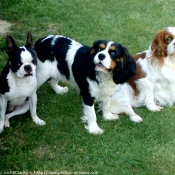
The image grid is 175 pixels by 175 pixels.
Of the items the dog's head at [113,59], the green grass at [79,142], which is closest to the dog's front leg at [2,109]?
the green grass at [79,142]

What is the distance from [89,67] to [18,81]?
93cm

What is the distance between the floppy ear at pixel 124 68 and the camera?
4457 mm

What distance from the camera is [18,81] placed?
4.61 m

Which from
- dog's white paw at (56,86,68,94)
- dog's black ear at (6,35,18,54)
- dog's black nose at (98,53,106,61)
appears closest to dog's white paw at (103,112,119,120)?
dog's white paw at (56,86,68,94)

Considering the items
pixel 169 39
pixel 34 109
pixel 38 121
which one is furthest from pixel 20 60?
pixel 169 39

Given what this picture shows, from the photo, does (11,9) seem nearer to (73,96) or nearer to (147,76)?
(73,96)

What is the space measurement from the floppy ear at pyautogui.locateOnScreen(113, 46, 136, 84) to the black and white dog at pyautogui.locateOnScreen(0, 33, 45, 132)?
103 cm

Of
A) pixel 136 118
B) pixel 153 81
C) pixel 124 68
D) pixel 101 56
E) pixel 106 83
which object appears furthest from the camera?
pixel 153 81

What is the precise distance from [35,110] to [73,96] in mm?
941

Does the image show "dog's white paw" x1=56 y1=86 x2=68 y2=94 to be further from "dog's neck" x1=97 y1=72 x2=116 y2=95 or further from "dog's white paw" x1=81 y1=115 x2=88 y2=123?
"dog's neck" x1=97 y1=72 x2=116 y2=95

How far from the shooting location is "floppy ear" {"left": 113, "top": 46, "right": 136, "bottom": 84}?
4457mm

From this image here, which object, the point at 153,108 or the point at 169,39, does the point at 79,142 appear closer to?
the point at 153,108

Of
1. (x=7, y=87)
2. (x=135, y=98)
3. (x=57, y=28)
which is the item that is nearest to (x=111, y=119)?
(x=135, y=98)

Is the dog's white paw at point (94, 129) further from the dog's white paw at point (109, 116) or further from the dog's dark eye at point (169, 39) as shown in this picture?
the dog's dark eye at point (169, 39)
